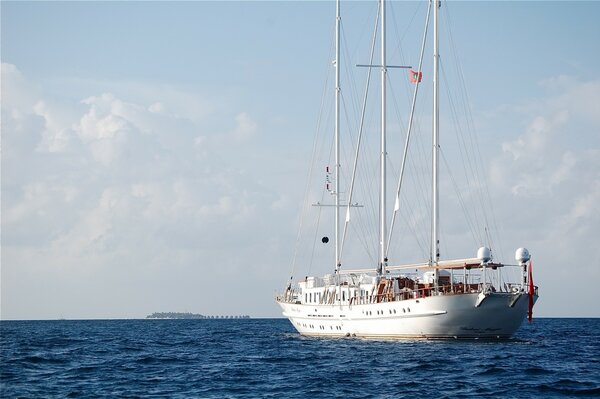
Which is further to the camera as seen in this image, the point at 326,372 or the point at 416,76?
the point at 416,76

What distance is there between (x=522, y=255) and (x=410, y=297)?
9.60 metres

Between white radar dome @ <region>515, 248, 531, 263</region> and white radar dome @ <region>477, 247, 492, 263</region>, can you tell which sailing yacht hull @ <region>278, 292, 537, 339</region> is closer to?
white radar dome @ <region>515, 248, 531, 263</region>

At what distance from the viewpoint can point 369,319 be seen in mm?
65688

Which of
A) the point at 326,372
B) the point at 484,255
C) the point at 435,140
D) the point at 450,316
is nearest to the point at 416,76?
the point at 435,140

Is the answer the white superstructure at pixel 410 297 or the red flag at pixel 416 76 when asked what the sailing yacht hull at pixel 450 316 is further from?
the red flag at pixel 416 76

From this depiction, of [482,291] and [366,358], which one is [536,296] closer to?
[482,291]

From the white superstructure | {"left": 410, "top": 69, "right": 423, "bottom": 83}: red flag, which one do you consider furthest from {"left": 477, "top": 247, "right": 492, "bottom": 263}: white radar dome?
{"left": 410, "top": 69, "right": 423, "bottom": 83}: red flag

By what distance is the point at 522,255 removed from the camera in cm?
5903

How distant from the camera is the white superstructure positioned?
190 ft

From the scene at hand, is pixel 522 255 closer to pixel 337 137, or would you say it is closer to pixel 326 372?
pixel 326 372

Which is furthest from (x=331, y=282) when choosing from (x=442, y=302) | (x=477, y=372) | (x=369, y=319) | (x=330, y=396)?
(x=330, y=396)

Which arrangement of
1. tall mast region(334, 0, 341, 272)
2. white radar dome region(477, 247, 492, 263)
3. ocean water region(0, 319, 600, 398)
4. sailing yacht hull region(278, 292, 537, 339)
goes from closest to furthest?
ocean water region(0, 319, 600, 398) → sailing yacht hull region(278, 292, 537, 339) → white radar dome region(477, 247, 492, 263) → tall mast region(334, 0, 341, 272)

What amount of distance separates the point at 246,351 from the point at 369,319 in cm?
1038

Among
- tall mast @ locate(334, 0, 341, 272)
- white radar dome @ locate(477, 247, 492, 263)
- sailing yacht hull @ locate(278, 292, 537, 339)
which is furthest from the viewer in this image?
tall mast @ locate(334, 0, 341, 272)
